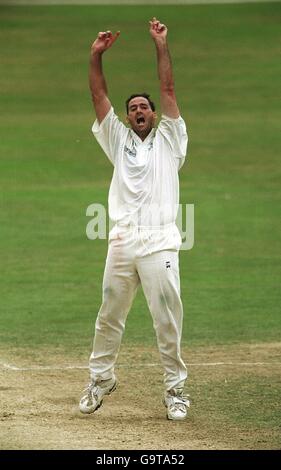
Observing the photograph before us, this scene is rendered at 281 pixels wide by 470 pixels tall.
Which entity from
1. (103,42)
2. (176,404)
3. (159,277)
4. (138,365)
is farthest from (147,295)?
(138,365)

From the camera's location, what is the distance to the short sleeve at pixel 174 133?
9055 millimetres

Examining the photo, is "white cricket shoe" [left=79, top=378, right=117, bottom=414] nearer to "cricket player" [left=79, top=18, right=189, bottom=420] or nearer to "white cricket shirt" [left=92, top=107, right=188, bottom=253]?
"cricket player" [left=79, top=18, right=189, bottom=420]

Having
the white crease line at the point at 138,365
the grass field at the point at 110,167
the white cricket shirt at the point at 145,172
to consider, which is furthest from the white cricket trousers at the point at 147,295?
the white crease line at the point at 138,365

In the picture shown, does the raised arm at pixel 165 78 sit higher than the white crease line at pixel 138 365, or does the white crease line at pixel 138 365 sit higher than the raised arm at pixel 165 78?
the raised arm at pixel 165 78

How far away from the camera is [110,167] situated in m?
22.3

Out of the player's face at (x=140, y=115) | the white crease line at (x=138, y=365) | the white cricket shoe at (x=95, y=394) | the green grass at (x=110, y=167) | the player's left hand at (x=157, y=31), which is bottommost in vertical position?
the green grass at (x=110, y=167)

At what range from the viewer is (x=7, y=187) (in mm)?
21016

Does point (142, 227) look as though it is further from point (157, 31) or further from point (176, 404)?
point (157, 31)

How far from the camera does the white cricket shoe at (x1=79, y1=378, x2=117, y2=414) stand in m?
9.10

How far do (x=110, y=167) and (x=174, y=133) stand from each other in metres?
13.3

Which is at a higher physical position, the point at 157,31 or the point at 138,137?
the point at 157,31

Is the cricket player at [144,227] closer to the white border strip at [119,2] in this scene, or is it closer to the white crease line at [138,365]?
the white crease line at [138,365]
